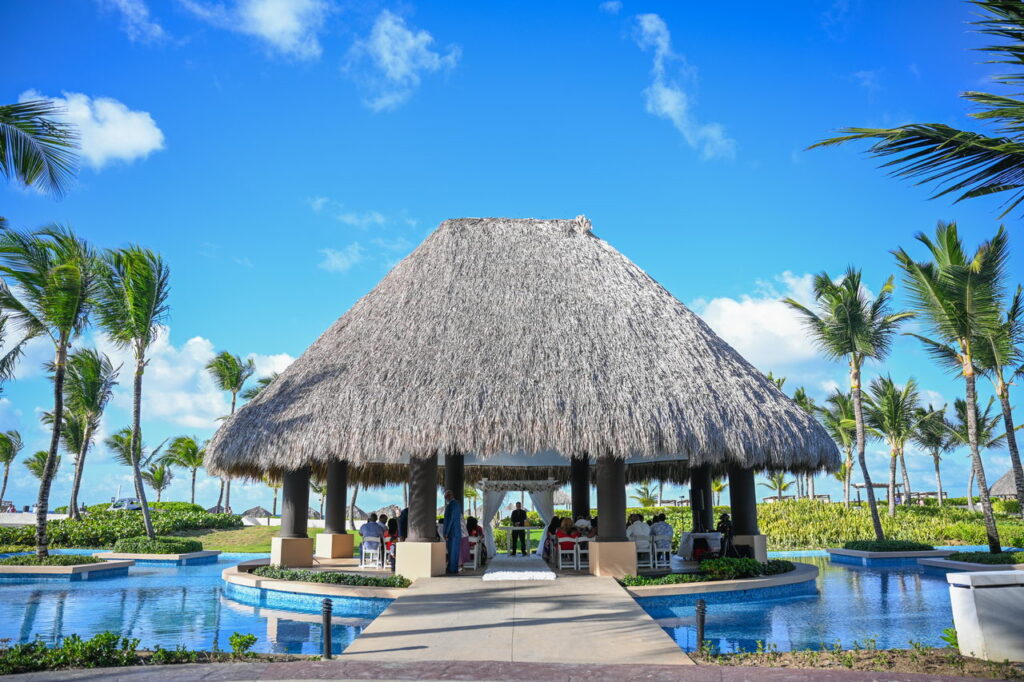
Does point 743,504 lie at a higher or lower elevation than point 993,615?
higher

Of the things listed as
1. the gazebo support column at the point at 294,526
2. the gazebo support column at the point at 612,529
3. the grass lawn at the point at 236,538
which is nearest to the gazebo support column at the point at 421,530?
the gazebo support column at the point at 294,526

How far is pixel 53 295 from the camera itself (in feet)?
53.0

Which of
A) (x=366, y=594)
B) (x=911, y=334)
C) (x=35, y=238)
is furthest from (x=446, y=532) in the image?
(x=911, y=334)

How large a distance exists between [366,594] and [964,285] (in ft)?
48.3

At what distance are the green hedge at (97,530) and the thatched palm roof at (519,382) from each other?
1252cm

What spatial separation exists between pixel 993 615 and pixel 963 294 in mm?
12206

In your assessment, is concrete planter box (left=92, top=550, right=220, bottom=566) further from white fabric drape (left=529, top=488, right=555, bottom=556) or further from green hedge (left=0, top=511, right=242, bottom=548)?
white fabric drape (left=529, top=488, right=555, bottom=556)

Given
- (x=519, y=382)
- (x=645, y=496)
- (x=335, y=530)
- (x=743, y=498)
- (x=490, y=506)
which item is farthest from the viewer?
(x=645, y=496)

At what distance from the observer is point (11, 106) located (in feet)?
25.1

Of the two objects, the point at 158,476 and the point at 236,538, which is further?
the point at 158,476

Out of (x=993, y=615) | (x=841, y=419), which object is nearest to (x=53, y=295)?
(x=993, y=615)

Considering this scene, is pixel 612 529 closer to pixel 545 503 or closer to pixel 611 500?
pixel 611 500

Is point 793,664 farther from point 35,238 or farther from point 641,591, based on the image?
point 35,238

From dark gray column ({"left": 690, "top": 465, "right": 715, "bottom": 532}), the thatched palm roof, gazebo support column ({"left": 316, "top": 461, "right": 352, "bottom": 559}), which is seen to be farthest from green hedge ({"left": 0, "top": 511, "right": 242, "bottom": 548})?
dark gray column ({"left": 690, "top": 465, "right": 715, "bottom": 532})
